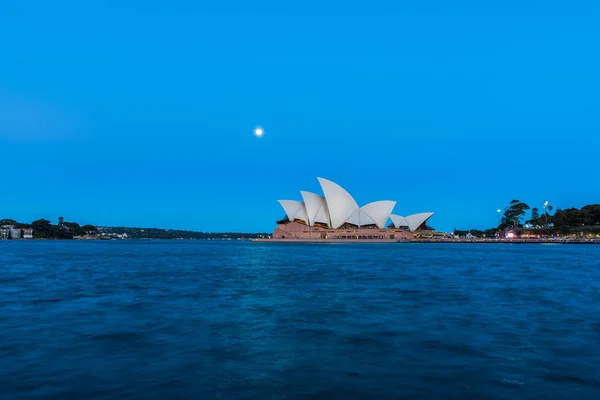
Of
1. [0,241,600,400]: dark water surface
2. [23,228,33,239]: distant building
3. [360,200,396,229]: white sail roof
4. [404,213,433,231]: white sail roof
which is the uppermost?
[360,200,396,229]: white sail roof

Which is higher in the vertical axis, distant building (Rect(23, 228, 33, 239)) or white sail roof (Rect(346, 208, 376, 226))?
white sail roof (Rect(346, 208, 376, 226))

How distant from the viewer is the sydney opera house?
96.7 metres

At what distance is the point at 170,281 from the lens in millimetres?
19594

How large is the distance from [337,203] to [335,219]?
5672 millimetres

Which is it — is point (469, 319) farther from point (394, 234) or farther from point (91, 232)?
point (91, 232)

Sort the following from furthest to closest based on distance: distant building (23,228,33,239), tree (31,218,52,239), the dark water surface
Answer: tree (31,218,52,239) < distant building (23,228,33,239) < the dark water surface

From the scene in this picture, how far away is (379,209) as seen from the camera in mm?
104688

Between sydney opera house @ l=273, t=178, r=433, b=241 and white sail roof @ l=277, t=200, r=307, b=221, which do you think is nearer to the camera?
sydney opera house @ l=273, t=178, r=433, b=241

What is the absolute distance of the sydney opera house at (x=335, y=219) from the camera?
3807 inches

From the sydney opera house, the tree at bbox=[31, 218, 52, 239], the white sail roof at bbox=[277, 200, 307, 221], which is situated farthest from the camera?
the tree at bbox=[31, 218, 52, 239]

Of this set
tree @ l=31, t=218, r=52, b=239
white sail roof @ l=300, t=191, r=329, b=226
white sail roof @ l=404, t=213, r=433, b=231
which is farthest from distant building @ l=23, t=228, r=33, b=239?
white sail roof @ l=404, t=213, r=433, b=231

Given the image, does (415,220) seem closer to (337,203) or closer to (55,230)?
(337,203)

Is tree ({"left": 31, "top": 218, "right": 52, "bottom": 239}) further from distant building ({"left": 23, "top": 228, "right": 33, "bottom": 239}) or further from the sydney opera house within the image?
the sydney opera house

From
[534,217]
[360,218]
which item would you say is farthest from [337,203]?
[534,217]
